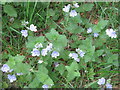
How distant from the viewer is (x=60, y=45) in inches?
92.4

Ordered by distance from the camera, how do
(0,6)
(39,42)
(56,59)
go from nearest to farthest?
(39,42) < (56,59) < (0,6)

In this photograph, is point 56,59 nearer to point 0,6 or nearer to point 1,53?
point 1,53

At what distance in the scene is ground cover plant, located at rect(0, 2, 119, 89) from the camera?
2.43m

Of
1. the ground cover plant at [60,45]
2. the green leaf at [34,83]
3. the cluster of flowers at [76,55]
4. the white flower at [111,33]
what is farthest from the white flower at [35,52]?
the white flower at [111,33]

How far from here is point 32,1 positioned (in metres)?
2.76

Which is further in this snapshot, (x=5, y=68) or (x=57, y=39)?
(x=5, y=68)

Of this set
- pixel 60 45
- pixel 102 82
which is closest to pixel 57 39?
pixel 60 45

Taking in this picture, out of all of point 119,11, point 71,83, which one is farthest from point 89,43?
point 119,11

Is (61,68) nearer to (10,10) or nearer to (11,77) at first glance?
(11,77)

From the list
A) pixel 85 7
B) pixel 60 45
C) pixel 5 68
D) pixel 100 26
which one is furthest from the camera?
pixel 85 7

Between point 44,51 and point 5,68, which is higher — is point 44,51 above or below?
above

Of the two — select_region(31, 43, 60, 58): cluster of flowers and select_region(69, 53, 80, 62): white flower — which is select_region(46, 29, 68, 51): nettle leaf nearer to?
select_region(31, 43, 60, 58): cluster of flowers

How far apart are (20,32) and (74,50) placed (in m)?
0.63

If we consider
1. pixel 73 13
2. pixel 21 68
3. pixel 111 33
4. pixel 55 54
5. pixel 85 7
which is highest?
pixel 85 7
